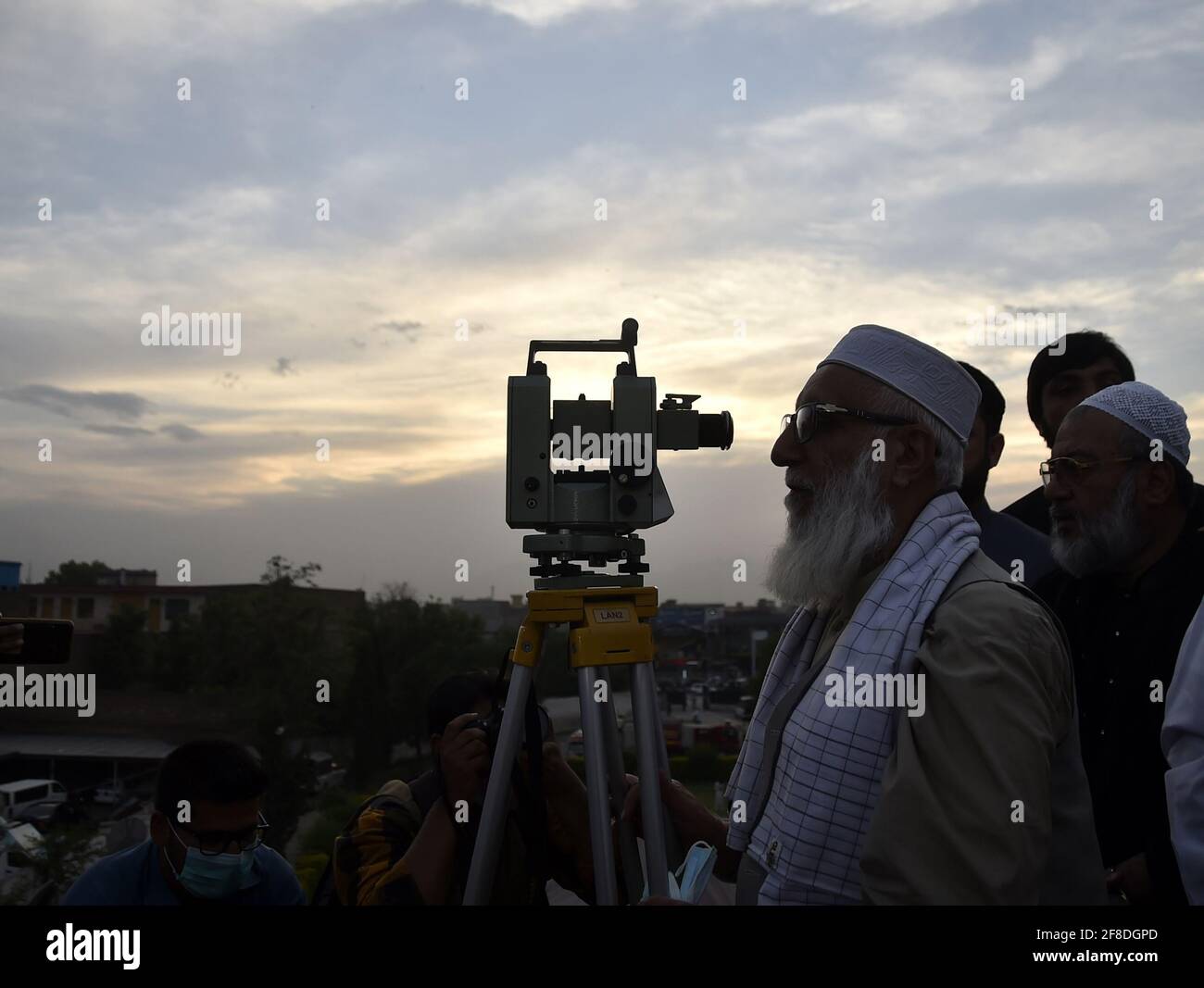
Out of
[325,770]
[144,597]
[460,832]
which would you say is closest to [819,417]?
[460,832]

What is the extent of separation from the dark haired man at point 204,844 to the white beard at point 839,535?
6.79 feet

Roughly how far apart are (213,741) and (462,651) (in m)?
21.5

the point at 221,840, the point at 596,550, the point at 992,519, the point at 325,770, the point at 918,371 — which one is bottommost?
the point at 325,770

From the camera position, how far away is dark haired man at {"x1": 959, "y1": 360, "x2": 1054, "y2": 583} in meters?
4.12

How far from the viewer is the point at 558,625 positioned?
271 cm

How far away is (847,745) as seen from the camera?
1920mm

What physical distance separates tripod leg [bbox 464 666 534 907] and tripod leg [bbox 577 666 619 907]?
17 cm

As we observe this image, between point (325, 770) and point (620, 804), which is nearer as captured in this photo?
point (620, 804)

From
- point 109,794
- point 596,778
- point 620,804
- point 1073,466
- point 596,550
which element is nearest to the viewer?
point 596,778

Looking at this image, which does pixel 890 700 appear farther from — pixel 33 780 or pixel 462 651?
pixel 462 651

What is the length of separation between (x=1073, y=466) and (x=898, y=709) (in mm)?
1897

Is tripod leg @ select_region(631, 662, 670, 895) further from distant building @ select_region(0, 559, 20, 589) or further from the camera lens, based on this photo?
distant building @ select_region(0, 559, 20, 589)

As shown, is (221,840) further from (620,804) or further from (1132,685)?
(1132,685)
